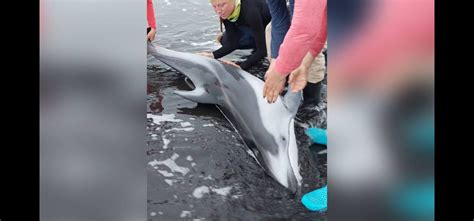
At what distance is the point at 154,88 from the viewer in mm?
1865

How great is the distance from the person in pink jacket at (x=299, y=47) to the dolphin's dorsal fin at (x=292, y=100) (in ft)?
0.07

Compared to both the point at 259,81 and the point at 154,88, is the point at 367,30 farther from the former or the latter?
the point at 154,88

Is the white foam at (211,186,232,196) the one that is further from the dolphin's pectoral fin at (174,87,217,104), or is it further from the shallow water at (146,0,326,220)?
the dolphin's pectoral fin at (174,87,217,104)

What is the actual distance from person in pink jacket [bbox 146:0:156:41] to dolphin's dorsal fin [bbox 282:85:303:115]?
1.59ft

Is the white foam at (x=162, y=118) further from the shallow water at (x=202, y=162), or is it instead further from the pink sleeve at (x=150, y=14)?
the pink sleeve at (x=150, y=14)

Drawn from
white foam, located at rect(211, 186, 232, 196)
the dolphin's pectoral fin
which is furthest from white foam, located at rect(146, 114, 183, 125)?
white foam, located at rect(211, 186, 232, 196)

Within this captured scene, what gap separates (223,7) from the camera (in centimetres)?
185

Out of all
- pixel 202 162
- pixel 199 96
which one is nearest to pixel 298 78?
pixel 202 162

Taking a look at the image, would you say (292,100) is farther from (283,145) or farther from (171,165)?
(171,165)

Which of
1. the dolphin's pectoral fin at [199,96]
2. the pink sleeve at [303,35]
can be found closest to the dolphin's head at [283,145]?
the pink sleeve at [303,35]

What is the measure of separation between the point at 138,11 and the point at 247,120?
2.09 ft

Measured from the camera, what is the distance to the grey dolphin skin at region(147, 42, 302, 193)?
158 cm

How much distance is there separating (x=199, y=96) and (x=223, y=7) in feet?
0.96
